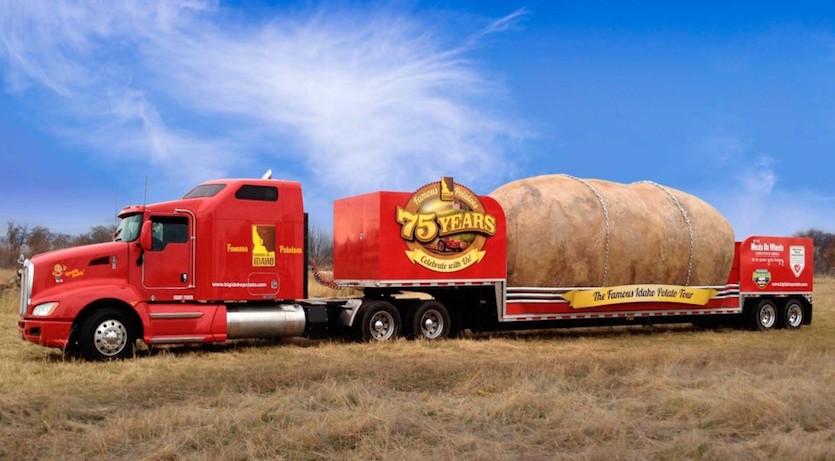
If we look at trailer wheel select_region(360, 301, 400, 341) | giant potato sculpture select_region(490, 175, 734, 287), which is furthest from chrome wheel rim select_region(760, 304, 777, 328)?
trailer wheel select_region(360, 301, 400, 341)

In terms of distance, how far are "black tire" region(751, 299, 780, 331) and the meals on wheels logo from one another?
9014mm

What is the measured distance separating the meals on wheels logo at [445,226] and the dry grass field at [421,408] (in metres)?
3.87

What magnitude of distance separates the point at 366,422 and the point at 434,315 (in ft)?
32.3

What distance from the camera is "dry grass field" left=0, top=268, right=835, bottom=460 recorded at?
7070mm

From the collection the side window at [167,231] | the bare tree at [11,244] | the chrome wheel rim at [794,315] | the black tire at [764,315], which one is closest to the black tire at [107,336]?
the side window at [167,231]

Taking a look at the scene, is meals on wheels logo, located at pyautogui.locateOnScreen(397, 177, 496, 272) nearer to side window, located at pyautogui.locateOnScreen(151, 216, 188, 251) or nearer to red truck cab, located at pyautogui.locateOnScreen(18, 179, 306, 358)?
red truck cab, located at pyautogui.locateOnScreen(18, 179, 306, 358)

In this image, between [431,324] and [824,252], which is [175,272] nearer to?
[431,324]

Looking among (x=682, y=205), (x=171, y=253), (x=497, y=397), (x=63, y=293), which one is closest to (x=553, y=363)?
(x=497, y=397)

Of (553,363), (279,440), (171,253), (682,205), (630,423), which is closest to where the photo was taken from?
(279,440)

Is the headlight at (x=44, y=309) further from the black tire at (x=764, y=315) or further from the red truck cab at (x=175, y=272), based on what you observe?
the black tire at (x=764, y=315)

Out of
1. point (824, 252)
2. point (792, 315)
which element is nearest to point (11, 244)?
point (792, 315)

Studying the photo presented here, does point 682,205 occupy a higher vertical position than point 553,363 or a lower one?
higher

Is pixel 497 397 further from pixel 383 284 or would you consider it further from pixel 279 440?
pixel 383 284

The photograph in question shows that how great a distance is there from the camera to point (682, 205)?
70.7 feet
